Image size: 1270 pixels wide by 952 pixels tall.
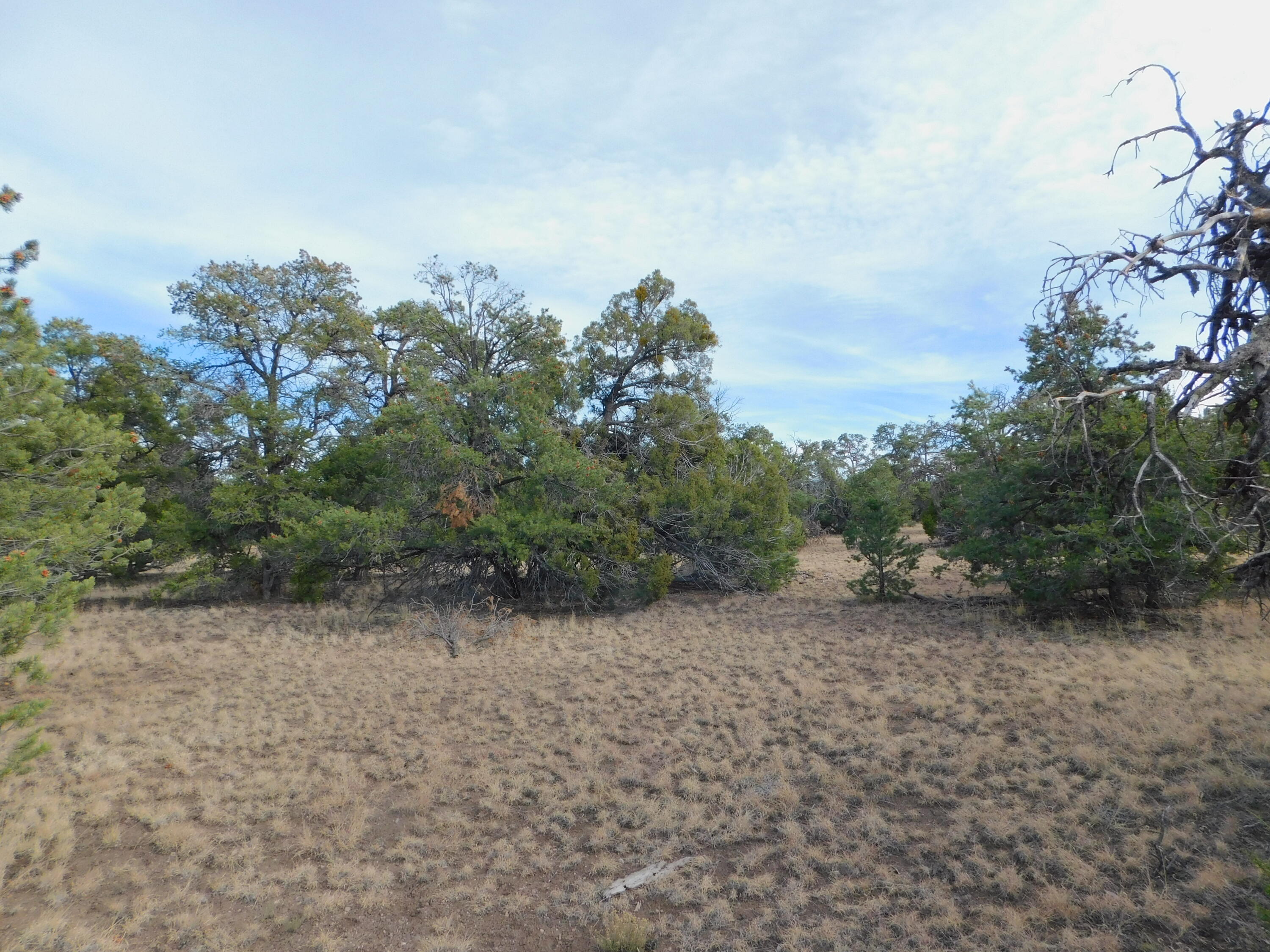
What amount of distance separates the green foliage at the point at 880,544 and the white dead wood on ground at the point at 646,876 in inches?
446

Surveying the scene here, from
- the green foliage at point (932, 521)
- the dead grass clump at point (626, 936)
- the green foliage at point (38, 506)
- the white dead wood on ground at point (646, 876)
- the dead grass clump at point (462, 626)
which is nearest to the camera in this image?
the dead grass clump at point (626, 936)

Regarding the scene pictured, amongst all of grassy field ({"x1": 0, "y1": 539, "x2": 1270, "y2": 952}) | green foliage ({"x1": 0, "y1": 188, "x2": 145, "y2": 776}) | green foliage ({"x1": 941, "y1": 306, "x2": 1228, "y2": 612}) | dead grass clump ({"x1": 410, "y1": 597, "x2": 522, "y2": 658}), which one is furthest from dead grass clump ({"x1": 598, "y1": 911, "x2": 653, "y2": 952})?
dead grass clump ({"x1": 410, "y1": 597, "x2": 522, "y2": 658})

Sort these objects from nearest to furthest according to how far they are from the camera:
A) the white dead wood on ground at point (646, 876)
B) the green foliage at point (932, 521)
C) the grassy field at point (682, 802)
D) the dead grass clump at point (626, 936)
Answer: the dead grass clump at point (626, 936), the grassy field at point (682, 802), the white dead wood on ground at point (646, 876), the green foliage at point (932, 521)

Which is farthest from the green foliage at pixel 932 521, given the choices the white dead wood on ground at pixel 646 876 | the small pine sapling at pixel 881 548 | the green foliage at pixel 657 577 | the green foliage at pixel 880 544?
the white dead wood on ground at pixel 646 876

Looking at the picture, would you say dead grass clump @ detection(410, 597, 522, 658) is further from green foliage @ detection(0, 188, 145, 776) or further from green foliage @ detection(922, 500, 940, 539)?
green foliage @ detection(922, 500, 940, 539)

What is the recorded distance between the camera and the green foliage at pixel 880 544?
14883mm

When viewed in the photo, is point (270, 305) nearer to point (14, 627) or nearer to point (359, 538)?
point (359, 538)

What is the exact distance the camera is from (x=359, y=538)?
1429 centimetres

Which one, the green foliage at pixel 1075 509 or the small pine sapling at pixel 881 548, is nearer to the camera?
the green foliage at pixel 1075 509

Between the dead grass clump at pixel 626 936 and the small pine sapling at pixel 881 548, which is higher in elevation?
the small pine sapling at pixel 881 548

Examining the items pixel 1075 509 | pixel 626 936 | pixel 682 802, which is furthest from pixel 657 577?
pixel 626 936

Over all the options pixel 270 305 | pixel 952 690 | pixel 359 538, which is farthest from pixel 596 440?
pixel 952 690

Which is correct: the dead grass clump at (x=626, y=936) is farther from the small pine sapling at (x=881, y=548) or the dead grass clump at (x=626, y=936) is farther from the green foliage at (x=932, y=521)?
the green foliage at (x=932, y=521)

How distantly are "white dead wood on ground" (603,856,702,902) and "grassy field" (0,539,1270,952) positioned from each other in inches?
3.2
